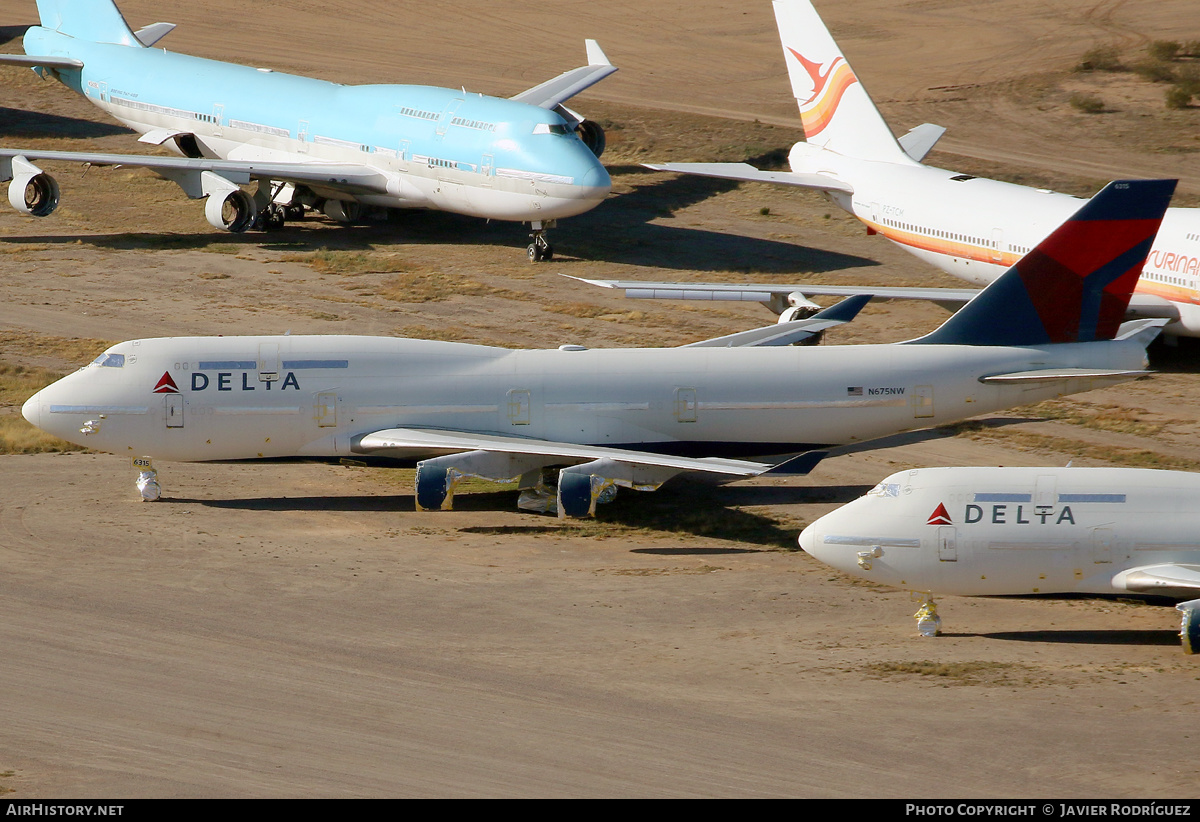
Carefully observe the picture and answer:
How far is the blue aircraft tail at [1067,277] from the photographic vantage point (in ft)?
116

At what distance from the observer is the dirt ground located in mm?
23031

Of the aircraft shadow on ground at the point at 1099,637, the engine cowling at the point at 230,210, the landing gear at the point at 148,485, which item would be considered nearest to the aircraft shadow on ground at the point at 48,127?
the engine cowling at the point at 230,210

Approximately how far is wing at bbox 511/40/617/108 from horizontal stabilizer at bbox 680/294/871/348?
980 inches

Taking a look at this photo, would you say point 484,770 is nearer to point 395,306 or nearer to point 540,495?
point 540,495

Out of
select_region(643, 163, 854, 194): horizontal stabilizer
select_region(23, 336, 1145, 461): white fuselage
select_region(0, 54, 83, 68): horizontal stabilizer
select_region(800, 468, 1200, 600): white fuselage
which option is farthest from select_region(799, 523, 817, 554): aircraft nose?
select_region(0, 54, 83, 68): horizontal stabilizer

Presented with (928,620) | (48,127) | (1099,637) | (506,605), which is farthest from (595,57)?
(1099,637)

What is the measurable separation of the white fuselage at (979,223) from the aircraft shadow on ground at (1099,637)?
1739 cm

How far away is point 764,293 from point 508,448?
13.7 m

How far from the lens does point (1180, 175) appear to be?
6656cm

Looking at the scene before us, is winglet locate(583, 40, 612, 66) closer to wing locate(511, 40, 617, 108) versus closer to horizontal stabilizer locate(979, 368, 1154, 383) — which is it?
wing locate(511, 40, 617, 108)

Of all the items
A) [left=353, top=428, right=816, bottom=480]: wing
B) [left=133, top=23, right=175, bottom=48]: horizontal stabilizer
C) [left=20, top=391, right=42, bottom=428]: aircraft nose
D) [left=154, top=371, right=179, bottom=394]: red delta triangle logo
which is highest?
[left=133, top=23, right=175, bottom=48]: horizontal stabilizer

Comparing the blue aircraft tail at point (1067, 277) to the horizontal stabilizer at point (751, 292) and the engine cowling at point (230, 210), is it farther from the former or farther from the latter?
the engine cowling at point (230, 210)
